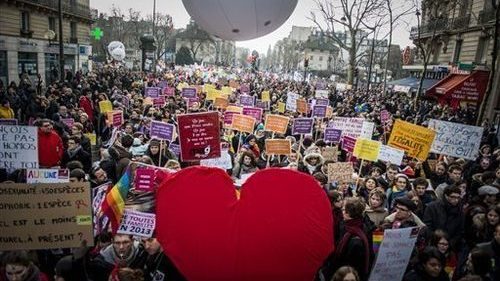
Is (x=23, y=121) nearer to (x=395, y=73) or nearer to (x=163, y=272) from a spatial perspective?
(x=163, y=272)

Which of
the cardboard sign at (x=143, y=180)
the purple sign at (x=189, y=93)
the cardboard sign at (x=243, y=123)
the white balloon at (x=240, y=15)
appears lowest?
the cardboard sign at (x=143, y=180)

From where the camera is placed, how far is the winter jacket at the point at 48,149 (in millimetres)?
7645

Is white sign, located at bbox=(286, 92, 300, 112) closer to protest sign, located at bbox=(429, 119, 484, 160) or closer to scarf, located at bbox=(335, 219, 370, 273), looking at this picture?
protest sign, located at bbox=(429, 119, 484, 160)

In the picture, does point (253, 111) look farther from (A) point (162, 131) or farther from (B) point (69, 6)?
(B) point (69, 6)

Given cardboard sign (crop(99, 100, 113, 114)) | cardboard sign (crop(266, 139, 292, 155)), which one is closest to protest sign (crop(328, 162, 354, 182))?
cardboard sign (crop(266, 139, 292, 155))

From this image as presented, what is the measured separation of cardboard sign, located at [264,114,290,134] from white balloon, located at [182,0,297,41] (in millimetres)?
5463

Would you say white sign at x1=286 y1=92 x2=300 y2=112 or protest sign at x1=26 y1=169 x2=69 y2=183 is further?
white sign at x1=286 y1=92 x2=300 y2=112

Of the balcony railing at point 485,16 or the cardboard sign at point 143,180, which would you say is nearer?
the cardboard sign at point 143,180

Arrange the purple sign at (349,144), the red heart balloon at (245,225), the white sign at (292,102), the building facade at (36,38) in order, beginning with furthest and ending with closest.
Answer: the building facade at (36,38)
the white sign at (292,102)
the purple sign at (349,144)
the red heart balloon at (245,225)

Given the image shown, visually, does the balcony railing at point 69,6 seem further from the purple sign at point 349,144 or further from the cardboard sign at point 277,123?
the purple sign at point 349,144

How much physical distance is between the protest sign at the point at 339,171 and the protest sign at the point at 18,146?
4505 mm

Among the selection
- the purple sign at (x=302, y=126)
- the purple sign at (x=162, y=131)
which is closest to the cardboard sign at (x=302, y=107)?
the purple sign at (x=302, y=126)

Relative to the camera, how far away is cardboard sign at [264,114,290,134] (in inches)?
416

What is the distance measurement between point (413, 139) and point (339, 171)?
7.16 ft
